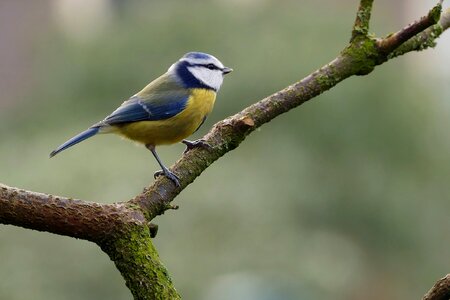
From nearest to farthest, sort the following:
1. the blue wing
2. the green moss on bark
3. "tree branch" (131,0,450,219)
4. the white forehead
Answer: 1. the green moss on bark
2. "tree branch" (131,0,450,219)
3. the blue wing
4. the white forehead

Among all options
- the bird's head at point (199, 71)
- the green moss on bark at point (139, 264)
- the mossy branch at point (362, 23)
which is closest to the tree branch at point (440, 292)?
the green moss on bark at point (139, 264)

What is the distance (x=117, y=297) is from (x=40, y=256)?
1.17ft

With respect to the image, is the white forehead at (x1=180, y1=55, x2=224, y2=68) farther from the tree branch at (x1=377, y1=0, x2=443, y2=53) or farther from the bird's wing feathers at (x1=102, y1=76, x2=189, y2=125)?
the tree branch at (x1=377, y1=0, x2=443, y2=53)

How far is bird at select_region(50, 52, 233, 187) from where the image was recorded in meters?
1.81

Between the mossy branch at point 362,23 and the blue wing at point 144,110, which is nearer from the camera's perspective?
the mossy branch at point 362,23

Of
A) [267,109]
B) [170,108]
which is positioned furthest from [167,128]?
[267,109]

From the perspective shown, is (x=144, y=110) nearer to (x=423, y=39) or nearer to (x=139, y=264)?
(x=423, y=39)

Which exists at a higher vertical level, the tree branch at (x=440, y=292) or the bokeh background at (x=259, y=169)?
the bokeh background at (x=259, y=169)

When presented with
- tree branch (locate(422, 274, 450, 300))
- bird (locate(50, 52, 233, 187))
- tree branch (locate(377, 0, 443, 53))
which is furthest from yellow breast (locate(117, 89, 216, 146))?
tree branch (locate(422, 274, 450, 300))

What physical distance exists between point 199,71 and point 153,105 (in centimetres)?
15

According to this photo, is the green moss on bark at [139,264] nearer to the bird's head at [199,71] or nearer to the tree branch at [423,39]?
the tree branch at [423,39]

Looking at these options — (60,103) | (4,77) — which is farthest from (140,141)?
(4,77)

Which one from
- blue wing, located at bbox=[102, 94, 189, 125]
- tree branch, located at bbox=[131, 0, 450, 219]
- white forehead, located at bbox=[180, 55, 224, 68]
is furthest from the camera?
white forehead, located at bbox=[180, 55, 224, 68]

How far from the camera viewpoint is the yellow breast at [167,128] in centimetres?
182
